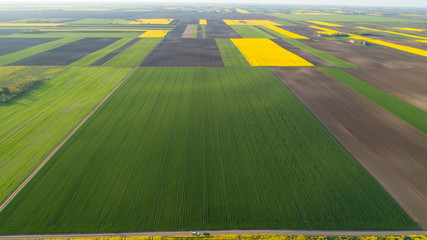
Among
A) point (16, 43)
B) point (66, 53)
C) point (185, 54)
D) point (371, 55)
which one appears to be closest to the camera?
point (371, 55)

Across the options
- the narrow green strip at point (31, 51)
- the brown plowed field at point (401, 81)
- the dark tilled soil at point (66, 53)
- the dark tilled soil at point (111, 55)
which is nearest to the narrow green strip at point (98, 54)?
the dark tilled soil at point (111, 55)

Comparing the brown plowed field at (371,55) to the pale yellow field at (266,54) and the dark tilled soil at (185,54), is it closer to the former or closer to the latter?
the pale yellow field at (266,54)

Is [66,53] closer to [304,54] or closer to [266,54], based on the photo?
[266,54]

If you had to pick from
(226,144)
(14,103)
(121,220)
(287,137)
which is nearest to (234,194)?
(226,144)

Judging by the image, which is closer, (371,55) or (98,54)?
(371,55)

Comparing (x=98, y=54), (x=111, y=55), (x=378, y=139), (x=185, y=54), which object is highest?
(x=98, y=54)

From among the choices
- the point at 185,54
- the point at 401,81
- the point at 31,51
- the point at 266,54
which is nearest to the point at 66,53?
the point at 31,51
